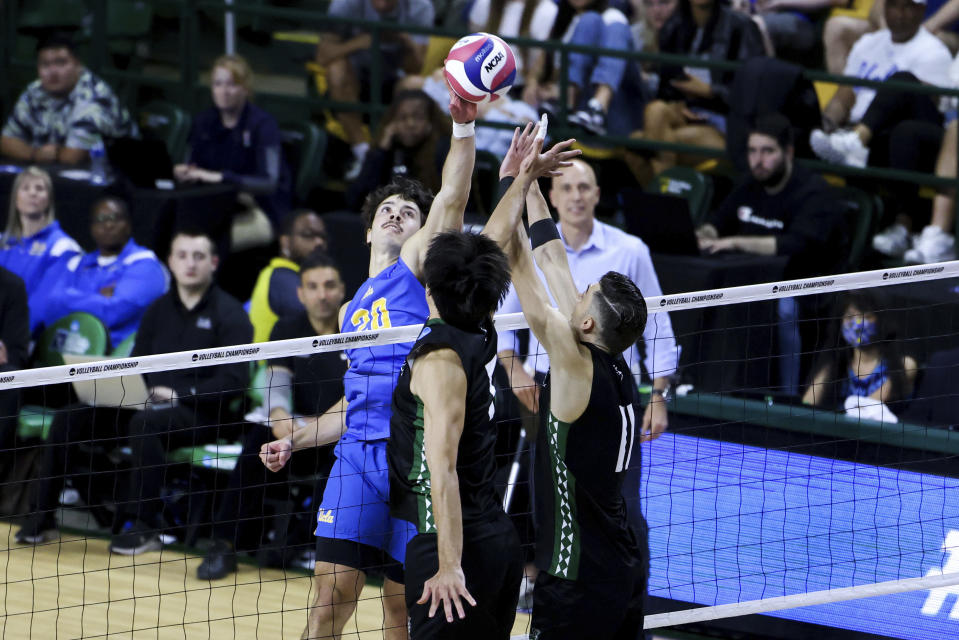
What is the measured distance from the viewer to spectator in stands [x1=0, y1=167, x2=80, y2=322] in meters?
10.2

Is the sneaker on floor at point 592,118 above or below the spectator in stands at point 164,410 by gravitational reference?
above

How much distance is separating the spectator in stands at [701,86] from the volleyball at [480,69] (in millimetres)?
4478

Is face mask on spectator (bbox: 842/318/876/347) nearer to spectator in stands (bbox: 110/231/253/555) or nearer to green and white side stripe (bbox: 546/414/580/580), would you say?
spectator in stands (bbox: 110/231/253/555)

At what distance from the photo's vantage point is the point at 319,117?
38.8 feet

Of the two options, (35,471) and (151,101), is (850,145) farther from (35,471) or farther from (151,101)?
(151,101)

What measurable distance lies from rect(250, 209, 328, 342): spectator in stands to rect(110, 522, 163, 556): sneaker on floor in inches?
56.7

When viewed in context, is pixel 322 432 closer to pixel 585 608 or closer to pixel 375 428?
A: pixel 375 428

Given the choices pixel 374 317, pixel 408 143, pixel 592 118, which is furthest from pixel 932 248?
pixel 374 317

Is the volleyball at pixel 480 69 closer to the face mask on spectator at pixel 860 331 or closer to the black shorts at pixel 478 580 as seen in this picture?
the black shorts at pixel 478 580

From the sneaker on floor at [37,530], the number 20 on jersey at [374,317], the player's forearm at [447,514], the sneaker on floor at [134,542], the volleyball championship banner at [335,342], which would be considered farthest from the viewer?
the sneaker on floor at [37,530]

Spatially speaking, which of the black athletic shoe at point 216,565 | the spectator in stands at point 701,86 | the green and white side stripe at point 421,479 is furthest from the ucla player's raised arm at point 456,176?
Answer: the spectator in stands at point 701,86

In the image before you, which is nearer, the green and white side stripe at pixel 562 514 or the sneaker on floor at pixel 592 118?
the green and white side stripe at pixel 562 514

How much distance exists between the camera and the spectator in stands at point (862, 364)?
7.73 m

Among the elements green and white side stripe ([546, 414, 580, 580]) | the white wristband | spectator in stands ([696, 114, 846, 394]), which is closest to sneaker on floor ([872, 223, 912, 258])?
spectator in stands ([696, 114, 846, 394])
